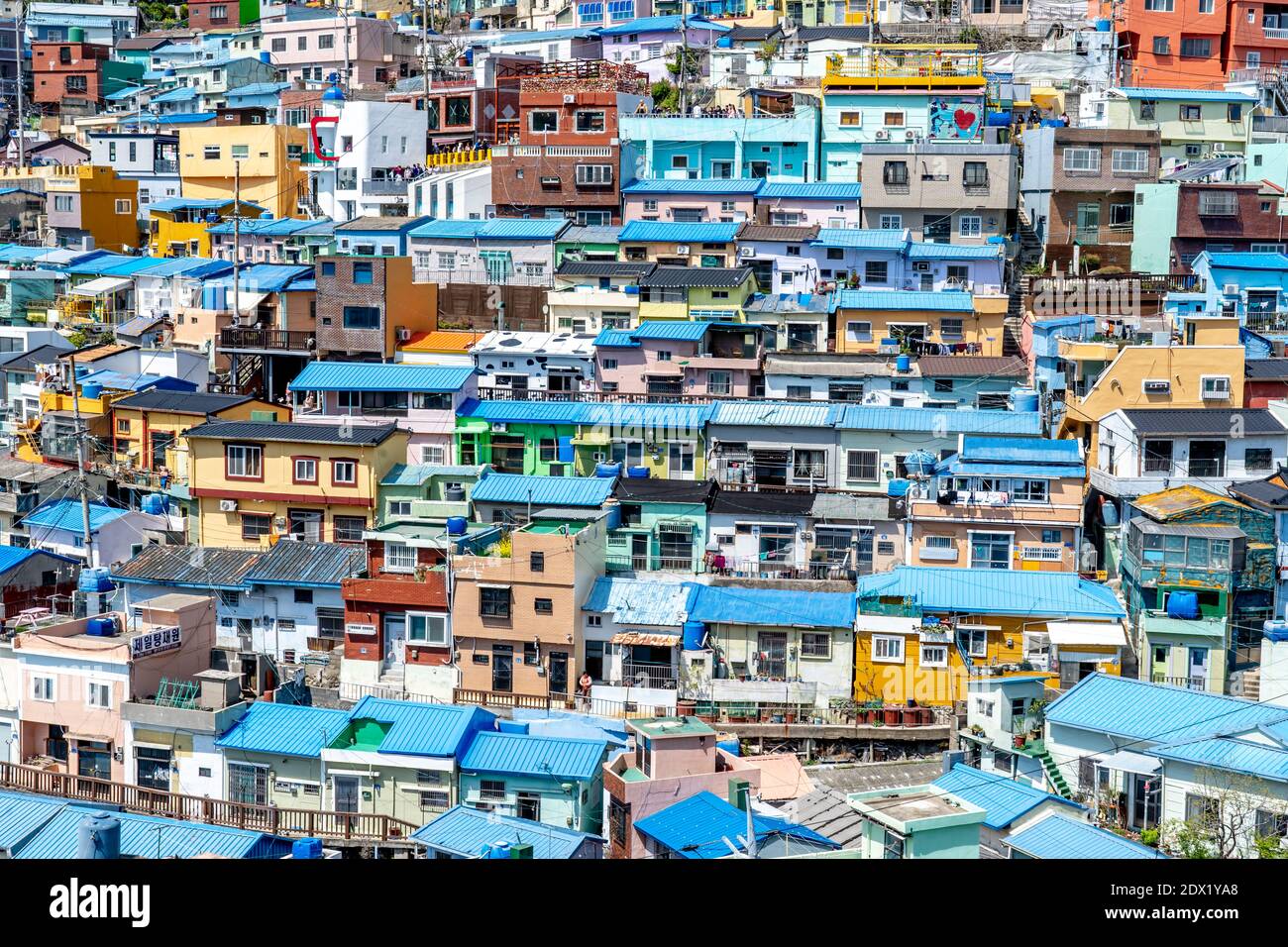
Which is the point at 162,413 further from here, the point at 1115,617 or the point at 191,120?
the point at 191,120

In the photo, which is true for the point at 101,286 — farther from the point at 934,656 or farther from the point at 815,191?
the point at 934,656

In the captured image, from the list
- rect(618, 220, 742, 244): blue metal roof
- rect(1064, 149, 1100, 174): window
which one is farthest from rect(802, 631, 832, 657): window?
rect(1064, 149, 1100, 174): window

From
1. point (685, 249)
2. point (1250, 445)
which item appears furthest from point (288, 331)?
point (1250, 445)

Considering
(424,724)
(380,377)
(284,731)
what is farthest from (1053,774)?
(380,377)

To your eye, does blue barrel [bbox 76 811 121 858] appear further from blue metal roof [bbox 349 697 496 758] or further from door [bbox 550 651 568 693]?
door [bbox 550 651 568 693]

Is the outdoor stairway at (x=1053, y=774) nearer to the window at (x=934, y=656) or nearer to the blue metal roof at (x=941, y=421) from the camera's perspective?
the window at (x=934, y=656)

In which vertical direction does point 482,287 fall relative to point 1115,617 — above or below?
above
